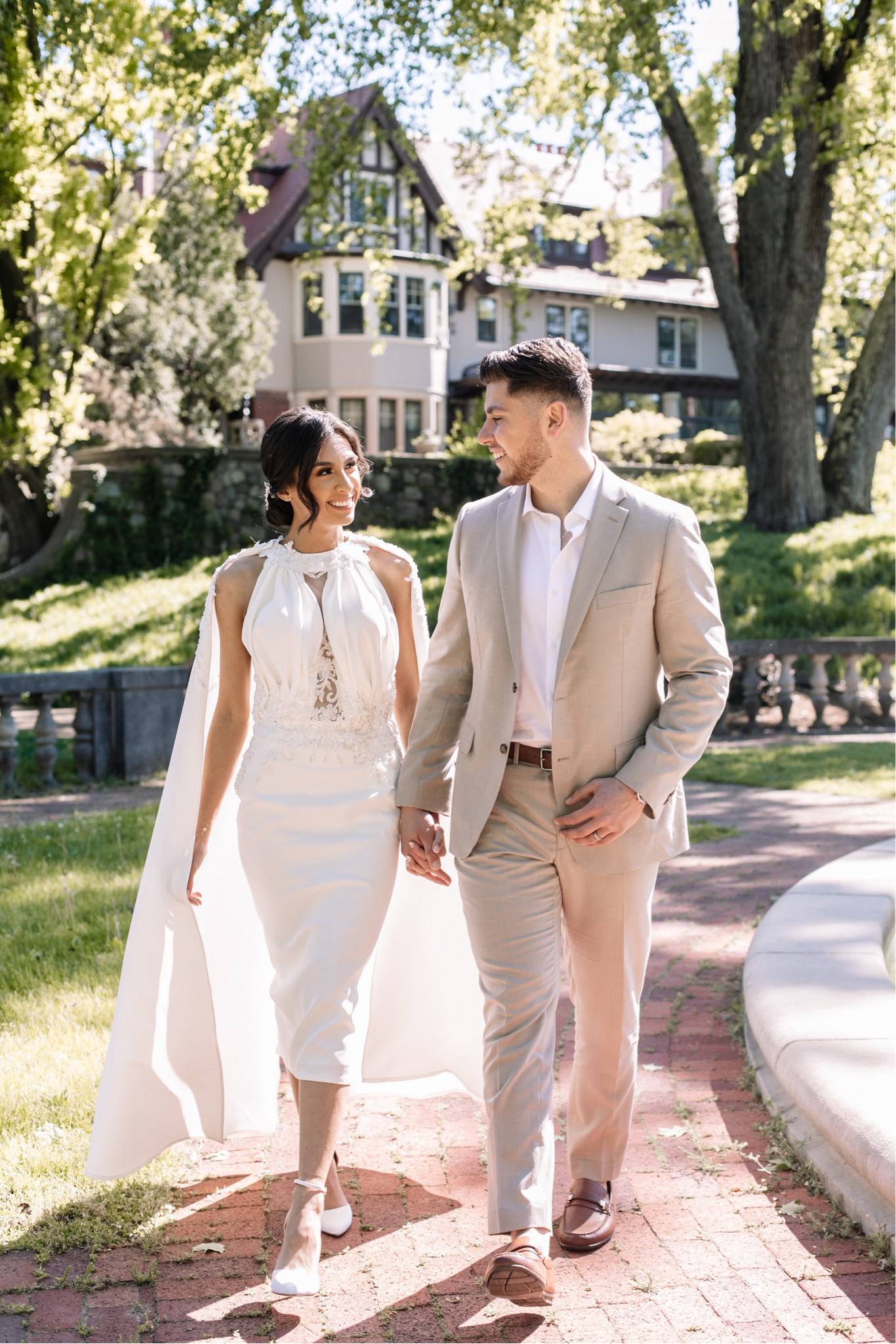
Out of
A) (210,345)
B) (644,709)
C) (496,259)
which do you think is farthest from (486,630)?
(210,345)

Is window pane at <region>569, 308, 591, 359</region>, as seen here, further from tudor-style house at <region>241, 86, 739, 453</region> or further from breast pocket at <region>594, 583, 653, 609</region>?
breast pocket at <region>594, 583, 653, 609</region>

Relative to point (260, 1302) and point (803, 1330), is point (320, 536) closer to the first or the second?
point (260, 1302)

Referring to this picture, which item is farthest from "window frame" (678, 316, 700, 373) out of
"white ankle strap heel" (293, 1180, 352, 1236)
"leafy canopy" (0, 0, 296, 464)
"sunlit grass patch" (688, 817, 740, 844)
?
"white ankle strap heel" (293, 1180, 352, 1236)

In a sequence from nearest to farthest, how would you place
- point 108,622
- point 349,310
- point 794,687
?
1. point 794,687
2. point 108,622
3. point 349,310

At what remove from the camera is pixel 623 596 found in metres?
3.29

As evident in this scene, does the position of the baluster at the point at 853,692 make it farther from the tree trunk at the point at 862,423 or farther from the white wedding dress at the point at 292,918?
the white wedding dress at the point at 292,918

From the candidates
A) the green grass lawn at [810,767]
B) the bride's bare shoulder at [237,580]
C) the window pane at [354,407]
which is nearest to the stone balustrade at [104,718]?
the green grass lawn at [810,767]

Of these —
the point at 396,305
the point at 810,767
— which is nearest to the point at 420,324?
the point at 396,305

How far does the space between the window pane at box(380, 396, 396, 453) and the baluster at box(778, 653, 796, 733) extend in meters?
25.5

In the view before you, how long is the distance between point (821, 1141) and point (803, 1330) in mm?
844

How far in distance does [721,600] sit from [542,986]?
13.3m

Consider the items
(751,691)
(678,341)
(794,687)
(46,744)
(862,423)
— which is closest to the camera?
(46,744)

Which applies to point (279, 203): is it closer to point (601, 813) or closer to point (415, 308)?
point (415, 308)

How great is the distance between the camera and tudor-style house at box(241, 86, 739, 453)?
37.1m
